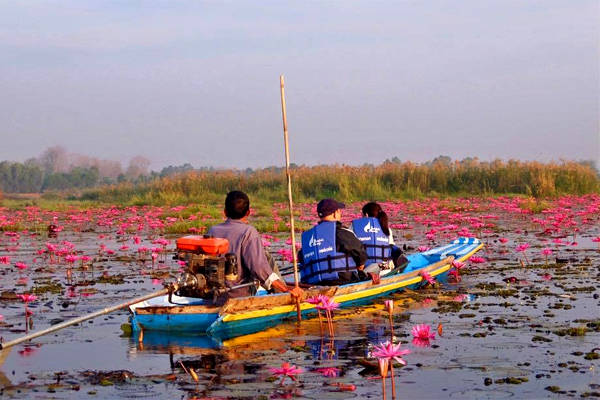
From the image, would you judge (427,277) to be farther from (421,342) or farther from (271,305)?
(421,342)

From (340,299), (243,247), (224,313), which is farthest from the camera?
(340,299)

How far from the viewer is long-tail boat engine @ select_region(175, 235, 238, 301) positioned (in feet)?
27.3

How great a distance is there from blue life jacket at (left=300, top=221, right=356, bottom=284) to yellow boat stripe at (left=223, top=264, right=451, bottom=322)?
0.32 metres

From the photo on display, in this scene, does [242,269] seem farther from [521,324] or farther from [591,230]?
[591,230]

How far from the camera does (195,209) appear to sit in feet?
90.5

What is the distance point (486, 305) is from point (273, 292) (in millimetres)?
2536

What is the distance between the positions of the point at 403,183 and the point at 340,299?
25.6 metres

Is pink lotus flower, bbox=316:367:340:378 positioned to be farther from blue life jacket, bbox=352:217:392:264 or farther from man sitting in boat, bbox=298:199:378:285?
blue life jacket, bbox=352:217:392:264

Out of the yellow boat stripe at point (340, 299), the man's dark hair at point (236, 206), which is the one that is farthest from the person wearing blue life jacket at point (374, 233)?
the man's dark hair at point (236, 206)

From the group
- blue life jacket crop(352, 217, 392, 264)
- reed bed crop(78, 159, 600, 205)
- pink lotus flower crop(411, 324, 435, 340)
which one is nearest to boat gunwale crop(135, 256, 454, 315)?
blue life jacket crop(352, 217, 392, 264)

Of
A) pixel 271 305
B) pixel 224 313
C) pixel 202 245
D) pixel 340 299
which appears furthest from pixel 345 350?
pixel 340 299

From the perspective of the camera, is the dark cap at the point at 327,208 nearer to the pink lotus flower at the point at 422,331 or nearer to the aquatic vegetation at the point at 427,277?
the aquatic vegetation at the point at 427,277

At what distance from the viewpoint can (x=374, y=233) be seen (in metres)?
11.6

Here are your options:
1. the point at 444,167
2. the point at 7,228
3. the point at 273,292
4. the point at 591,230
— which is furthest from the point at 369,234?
the point at 444,167
